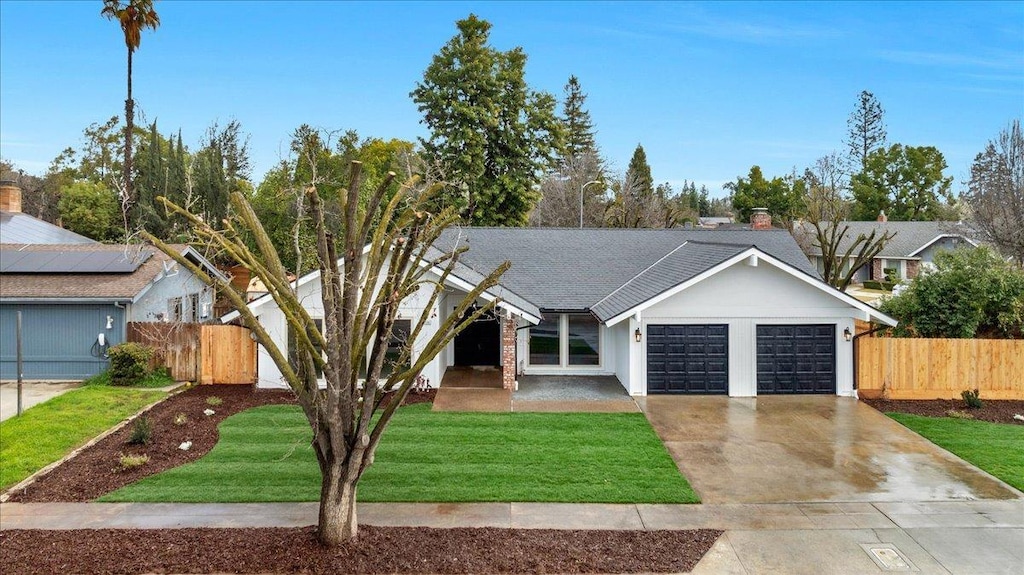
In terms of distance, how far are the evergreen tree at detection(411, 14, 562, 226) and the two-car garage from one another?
63.8ft

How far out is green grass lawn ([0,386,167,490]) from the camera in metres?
10.4

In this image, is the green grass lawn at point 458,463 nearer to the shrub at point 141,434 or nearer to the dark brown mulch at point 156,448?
the dark brown mulch at point 156,448

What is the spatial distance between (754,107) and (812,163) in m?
30.4

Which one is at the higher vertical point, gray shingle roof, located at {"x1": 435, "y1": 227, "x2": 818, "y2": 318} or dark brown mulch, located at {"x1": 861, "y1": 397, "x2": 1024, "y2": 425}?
gray shingle roof, located at {"x1": 435, "y1": 227, "x2": 818, "y2": 318}

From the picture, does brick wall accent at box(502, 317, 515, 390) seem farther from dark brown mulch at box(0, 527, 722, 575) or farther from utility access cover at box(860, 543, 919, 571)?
utility access cover at box(860, 543, 919, 571)

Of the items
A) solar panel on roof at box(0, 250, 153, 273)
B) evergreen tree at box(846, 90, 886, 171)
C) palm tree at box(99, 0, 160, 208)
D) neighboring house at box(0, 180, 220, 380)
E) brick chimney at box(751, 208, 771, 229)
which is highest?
evergreen tree at box(846, 90, 886, 171)

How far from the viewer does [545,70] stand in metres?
36.4

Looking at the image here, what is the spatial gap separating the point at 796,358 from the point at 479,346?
8.87m

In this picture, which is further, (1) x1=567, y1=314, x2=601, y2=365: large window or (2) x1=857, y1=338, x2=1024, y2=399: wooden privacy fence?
(1) x1=567, y1=314, x2=601, y2=365: large window

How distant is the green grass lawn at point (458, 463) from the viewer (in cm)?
915

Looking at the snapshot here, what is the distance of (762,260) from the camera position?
51.2 feet

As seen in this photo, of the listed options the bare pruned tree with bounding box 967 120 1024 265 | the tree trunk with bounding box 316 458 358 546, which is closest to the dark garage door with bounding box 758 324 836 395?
the tree trunk with bounding box 316 458 358 546

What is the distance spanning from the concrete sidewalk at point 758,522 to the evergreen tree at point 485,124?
1019 inches

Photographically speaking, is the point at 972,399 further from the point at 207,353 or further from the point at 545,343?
the point at 207,353
